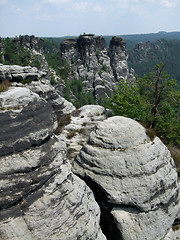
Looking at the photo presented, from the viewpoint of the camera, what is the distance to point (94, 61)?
350ft

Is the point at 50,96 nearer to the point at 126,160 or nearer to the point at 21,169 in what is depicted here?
the point at 126,160

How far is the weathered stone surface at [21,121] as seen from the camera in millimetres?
7422

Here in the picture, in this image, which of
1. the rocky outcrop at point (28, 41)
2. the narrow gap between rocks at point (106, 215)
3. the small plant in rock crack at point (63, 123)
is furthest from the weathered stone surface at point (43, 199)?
the rocky outcrop at point (28, 41)

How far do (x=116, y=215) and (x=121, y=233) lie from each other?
1.06m

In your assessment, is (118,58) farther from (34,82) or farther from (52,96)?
(34,82)

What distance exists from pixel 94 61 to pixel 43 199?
105 metres

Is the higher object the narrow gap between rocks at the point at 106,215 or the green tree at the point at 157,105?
the green tree at the point at 157,105

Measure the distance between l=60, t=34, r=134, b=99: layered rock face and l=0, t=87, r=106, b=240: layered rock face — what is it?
90364 millimetres

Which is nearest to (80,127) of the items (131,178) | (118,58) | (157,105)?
(157,105)

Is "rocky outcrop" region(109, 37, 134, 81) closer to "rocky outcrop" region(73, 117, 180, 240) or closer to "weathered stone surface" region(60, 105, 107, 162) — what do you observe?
"weathered stone surface" region(60, 105, 107, 162)

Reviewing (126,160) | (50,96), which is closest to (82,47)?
(50,96)

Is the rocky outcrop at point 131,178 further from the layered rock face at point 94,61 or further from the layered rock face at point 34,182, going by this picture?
the layered rock face at point 94,61

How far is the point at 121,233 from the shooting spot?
11.0 metres

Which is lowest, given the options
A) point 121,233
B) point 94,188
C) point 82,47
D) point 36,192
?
point 121,233
